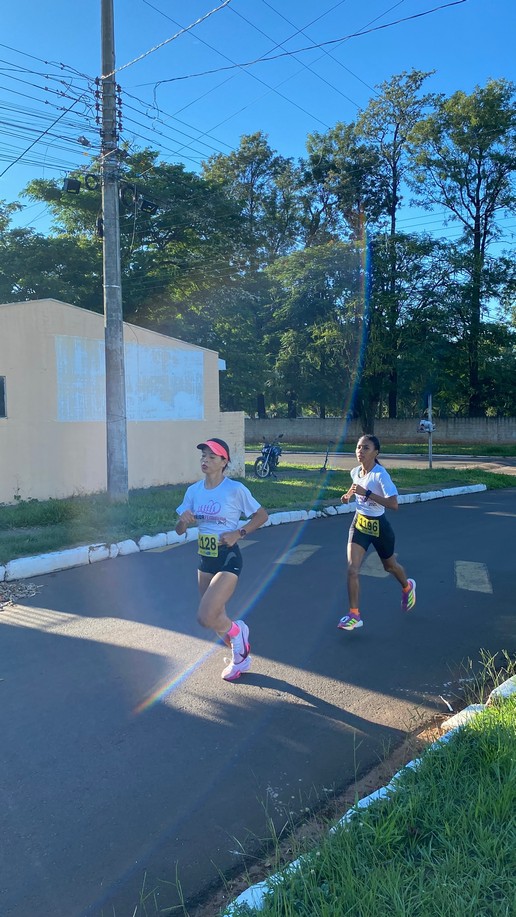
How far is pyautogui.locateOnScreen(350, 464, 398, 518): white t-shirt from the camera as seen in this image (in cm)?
529

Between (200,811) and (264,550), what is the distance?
582 cm

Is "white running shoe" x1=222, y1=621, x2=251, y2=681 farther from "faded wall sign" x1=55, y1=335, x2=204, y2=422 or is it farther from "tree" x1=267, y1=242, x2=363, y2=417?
"tree" x1=267, y1=242, x2=363, y2=417

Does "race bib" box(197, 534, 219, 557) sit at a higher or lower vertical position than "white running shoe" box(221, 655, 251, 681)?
higher

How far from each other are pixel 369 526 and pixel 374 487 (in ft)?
1.16

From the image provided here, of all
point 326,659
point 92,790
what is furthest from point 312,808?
point 326,659

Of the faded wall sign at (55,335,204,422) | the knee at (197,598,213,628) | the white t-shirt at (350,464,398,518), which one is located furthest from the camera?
the faded wall sign at (55,335,204,422)

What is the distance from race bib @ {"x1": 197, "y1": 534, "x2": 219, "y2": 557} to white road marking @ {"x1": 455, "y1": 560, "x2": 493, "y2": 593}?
3539mm

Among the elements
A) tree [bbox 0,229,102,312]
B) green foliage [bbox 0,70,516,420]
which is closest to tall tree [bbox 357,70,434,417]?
green foliage [bbox 0,70,516,420]

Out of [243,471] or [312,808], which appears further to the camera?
[243,471]

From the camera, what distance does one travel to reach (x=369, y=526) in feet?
17.8

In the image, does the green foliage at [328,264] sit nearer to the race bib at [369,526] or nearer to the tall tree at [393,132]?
the tall tree at [393,132]

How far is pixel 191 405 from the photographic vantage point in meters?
15.5

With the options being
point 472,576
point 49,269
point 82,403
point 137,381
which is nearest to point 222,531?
point 472,576

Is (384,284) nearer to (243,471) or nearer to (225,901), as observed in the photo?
(243,471)
